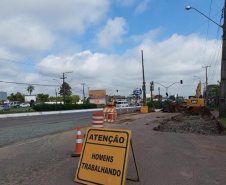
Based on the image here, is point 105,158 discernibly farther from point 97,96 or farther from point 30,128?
point 97,96

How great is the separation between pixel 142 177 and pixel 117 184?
39.3 inches

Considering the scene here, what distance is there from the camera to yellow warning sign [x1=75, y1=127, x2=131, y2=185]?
4.48 metres

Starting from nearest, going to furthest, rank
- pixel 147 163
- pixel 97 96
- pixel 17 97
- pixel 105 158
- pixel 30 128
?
1. pixel 105 158
2. pixel 147 163
3. pixel 30 128
4. pixel 97 96
5. pixel 17 97

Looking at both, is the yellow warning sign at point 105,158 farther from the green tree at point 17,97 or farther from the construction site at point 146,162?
the green tree at point 17,97

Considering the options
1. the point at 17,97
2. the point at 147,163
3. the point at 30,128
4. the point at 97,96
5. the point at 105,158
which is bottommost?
the point at 147,163

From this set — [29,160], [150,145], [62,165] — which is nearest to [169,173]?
[62,165]

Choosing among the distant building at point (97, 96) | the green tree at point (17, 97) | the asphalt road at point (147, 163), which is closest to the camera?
the asphalt road at point (147, 163)

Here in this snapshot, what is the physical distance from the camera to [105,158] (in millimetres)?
4750

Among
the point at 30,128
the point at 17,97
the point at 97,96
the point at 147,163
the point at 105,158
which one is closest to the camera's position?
the point at 105,158

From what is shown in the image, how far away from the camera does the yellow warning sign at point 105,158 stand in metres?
4.48

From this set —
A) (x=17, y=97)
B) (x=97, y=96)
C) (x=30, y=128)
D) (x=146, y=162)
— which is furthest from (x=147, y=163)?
(x=17, y=97)

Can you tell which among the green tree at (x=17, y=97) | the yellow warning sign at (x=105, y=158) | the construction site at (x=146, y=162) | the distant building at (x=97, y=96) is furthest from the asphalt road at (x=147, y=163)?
the green tree at (x=17, y=97)

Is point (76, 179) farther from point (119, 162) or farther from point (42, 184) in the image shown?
point (119, 162)

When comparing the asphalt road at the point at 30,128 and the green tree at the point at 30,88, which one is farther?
the green tree at the point at 30,88
